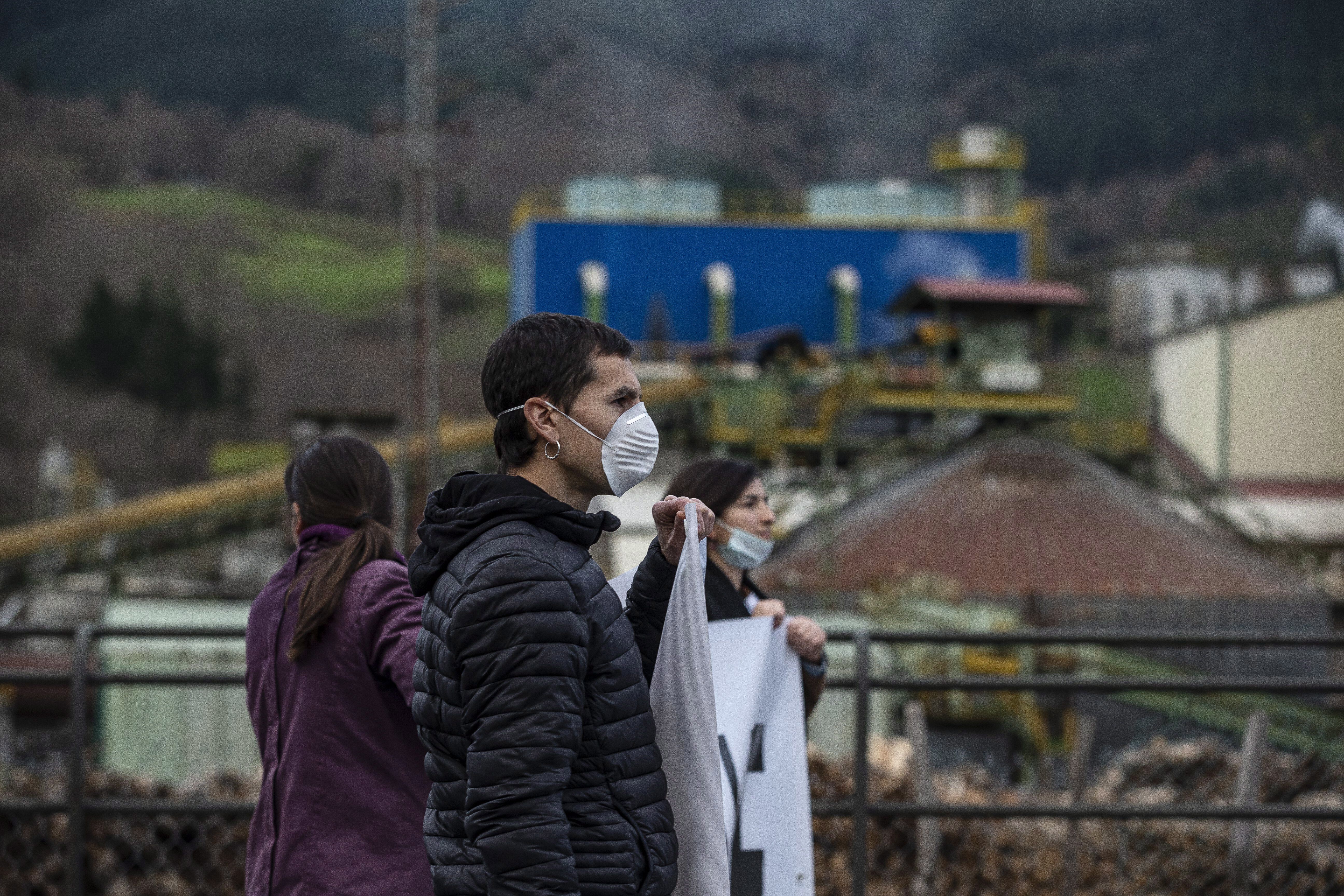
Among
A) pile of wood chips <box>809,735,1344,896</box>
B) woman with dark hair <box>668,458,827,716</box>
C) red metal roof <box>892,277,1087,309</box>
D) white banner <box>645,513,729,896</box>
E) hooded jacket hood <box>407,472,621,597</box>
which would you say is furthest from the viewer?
red metal roof <box>892,277,1087,309</box>

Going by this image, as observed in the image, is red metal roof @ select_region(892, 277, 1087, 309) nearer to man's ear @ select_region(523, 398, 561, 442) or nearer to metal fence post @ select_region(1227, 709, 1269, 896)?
metal fence post @ select_region(1227, 709, 1269, 896)

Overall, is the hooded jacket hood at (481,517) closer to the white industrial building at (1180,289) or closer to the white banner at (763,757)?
Answer: the white banner at (763,757)

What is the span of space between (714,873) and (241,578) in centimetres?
2482

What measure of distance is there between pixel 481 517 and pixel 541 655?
301mm

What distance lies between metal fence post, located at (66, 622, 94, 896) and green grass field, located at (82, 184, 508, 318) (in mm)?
76176

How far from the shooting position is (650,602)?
2551 millimetres

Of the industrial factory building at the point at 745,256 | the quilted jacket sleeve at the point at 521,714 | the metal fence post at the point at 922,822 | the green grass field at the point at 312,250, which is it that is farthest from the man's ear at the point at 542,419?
the green grass field at the point at 312,250

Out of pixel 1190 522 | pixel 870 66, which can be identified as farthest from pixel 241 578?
pixel 870 66

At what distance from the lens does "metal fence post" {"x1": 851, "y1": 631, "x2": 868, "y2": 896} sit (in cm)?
410

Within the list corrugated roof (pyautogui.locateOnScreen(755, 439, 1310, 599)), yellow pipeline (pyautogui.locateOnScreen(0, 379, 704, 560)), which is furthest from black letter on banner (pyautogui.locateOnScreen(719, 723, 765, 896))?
yellow pipeline (pyautogui.locateOnScreen(0, 379, 704, 560))

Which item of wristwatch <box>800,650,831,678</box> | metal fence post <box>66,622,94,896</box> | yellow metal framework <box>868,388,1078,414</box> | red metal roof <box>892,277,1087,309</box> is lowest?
metal fence post <box>66,622,94,896</box>

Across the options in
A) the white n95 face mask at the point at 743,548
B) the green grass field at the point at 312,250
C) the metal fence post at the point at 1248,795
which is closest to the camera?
the white n95 face mask at the point at 743,548

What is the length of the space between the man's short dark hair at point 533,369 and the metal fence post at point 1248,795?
3807 millimetres

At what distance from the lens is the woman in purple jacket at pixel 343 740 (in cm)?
270
